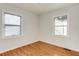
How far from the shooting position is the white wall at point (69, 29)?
267cm

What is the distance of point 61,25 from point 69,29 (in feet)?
1.13

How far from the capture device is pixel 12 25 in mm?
2383

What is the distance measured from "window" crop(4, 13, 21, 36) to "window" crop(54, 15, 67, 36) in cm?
142

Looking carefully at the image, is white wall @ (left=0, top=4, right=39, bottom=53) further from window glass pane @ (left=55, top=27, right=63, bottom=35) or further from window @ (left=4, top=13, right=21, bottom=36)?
window glass pane @ (left=55, top=27, right=63, bottom=35)

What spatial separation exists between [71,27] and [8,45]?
6.83ft

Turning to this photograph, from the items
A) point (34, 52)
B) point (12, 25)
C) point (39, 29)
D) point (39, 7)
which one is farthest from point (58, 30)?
point (12, 25)

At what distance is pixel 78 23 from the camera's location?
2.58 m

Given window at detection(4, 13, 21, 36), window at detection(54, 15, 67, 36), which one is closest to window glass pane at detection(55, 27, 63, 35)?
window at detection(54, 15, 67, 36)

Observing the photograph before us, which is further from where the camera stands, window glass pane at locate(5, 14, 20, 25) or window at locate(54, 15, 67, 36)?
window at locate(54, 15, 67, 36)

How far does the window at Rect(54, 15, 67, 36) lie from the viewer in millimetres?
2943

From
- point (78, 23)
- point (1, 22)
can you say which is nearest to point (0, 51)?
point (1, 22)

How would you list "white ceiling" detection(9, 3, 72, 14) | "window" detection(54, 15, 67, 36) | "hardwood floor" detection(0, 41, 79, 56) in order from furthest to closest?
"window" detection(54, 15, 67, 36), "white ceiling" detection(9, 3, 72, 14), "hardwood floor" detection(0, 41, 79, 56)

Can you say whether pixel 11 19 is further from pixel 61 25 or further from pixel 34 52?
pixel 61 25

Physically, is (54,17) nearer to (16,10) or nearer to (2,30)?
(16,10)
